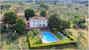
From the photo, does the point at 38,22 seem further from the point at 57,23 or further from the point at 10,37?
the point at 10,37

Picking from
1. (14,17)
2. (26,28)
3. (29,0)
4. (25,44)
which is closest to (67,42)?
(25,44)

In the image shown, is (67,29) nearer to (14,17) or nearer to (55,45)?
(55,45)

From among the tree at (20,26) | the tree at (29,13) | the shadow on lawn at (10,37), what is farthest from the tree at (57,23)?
the tree at (29,13)

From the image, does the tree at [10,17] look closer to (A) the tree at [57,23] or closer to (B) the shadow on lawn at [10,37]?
(B) the shadow on lawn at [10,37]

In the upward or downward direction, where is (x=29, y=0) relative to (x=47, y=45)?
upward

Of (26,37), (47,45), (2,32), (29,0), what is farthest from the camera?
(29,0)

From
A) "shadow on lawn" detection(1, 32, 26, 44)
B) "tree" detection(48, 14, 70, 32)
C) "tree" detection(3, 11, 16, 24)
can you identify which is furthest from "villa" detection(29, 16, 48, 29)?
"shadow on lawn" detection(1, 32, 26, 44)
